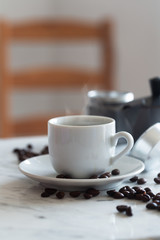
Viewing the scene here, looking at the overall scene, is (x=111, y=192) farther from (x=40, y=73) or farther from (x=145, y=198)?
(x=40, y=73)

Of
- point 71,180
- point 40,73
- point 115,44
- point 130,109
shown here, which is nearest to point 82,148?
point 71,180

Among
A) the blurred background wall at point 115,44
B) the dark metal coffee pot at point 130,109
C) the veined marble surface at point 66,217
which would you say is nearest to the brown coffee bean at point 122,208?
the veined marble surface at point 66,217

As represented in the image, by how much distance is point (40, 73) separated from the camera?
2143 millimetres

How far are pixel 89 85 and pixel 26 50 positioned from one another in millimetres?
858

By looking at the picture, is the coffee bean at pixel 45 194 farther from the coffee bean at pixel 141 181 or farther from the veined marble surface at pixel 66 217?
the coffee bean at pixel 141 181

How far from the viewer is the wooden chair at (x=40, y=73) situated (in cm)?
209

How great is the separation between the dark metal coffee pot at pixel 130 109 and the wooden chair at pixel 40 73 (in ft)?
3.19

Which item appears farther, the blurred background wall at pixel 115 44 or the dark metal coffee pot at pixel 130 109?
the blurred background wall at pixel 115 44

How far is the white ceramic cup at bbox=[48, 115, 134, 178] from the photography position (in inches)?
30.4

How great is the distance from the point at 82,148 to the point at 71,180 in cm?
7

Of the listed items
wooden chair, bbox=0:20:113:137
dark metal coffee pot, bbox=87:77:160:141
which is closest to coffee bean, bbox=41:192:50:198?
dark metal coffee pot, bbox=87:77:160:141

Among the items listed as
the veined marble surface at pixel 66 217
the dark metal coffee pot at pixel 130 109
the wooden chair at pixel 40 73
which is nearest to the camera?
the veined marble surface at pixel 66 217

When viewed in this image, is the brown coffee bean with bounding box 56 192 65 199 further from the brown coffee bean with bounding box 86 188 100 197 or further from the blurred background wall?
the blurred background wall

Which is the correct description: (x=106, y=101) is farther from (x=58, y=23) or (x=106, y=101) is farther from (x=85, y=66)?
(x=85, y=66)
